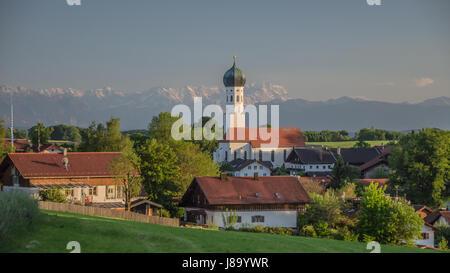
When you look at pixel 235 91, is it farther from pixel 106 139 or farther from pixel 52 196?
pixel 52 196

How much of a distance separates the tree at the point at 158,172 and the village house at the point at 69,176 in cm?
286

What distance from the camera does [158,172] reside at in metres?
60.8

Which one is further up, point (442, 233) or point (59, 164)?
point (59, 164)

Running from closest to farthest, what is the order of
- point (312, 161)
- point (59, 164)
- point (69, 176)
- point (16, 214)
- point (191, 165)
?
point (16, 214) < point (69, 176) < point (59, 164) < point (191, 165) < point (312, 161)

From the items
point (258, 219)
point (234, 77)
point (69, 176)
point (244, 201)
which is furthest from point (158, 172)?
point (234, 77)

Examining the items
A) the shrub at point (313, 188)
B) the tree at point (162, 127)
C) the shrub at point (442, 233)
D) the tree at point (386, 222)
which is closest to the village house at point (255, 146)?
the tree at point (162, 127)

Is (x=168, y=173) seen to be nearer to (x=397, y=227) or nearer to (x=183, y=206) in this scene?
(x=183, y=206)

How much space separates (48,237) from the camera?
25406 mm

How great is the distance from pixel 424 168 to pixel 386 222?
3159cm

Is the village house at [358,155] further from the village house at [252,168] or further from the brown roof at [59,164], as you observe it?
the brown roof at [59,164]

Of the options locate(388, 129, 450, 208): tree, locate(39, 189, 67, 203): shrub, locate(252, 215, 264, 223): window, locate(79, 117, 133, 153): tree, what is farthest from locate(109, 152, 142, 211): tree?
locate(388, 129, 450, 208): tree

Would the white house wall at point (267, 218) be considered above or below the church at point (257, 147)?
below

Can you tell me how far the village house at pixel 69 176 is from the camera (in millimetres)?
58312
